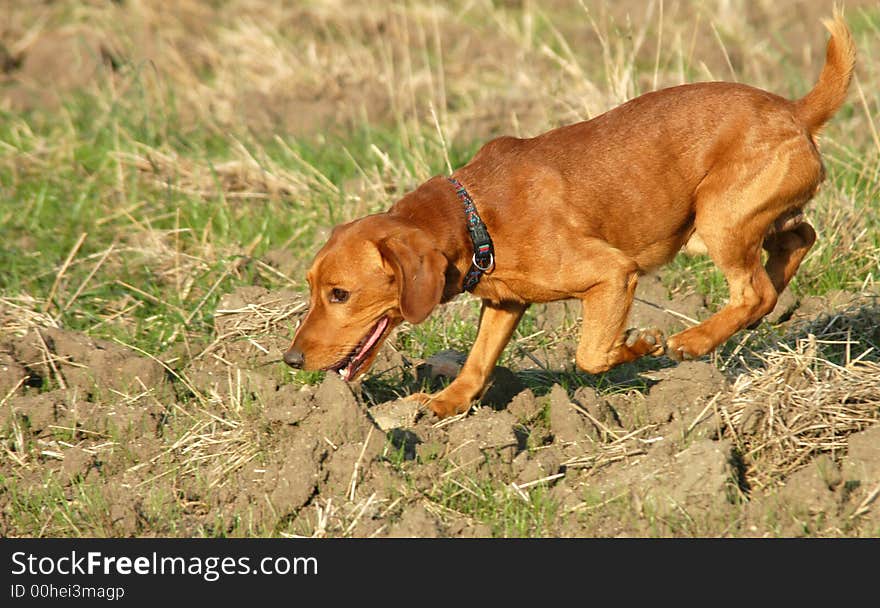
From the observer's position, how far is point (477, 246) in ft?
18.3

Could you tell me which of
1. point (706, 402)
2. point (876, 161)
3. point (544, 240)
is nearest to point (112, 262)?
point (544, 240)

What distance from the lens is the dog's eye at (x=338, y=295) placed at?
551 centimetres

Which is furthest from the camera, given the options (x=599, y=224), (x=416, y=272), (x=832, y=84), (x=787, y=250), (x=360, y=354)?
(x=787, y=250)

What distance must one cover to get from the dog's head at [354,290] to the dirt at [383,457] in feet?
0.56

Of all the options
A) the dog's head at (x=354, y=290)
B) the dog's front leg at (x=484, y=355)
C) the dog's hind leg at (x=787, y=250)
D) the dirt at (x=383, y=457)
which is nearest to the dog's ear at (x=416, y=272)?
the dog's head at (x=354, y=290)

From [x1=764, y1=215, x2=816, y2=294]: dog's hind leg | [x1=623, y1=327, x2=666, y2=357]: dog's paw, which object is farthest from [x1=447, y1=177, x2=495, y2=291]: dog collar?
[x1=764, y1=215, x2=816, y2=294]: dog's hind leg

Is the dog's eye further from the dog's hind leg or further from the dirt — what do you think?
the dog's hind leg

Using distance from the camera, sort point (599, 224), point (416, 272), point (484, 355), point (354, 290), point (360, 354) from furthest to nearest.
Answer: point (484, 355) < point (599, 224) < point (360, 354) < point (354, 290) < point (416, 272)

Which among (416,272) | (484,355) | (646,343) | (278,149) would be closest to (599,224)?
(646,343)

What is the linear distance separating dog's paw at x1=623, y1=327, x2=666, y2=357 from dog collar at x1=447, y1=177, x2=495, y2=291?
0.79m

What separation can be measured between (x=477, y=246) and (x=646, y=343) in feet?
3.15

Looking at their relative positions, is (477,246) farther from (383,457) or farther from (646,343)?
(383,457)

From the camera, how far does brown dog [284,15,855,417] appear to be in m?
5.55

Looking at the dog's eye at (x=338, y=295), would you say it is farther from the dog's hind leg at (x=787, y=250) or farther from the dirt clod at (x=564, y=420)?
the dog's hind leg at (x=787, y=250)
